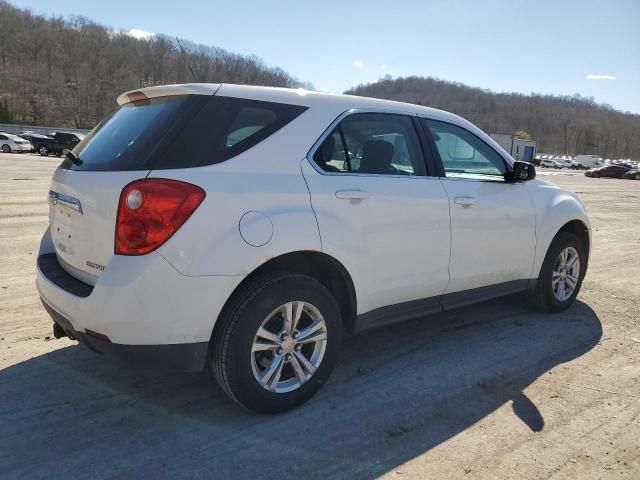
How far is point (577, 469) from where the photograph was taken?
2.67 metres

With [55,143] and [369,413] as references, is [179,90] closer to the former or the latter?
[369,413]

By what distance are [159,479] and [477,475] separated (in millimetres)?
1530

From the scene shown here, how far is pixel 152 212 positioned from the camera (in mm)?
2566

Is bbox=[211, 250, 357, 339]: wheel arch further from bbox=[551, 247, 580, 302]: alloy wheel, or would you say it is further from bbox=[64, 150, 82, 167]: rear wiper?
bbox=[551, 247, 580, 302]: alloy wheel

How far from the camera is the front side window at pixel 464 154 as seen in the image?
3.94 metres

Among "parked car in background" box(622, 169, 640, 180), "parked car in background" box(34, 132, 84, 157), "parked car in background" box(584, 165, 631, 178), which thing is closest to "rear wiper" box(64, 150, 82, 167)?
"parked car in background" box(34, 132, 84, 157)

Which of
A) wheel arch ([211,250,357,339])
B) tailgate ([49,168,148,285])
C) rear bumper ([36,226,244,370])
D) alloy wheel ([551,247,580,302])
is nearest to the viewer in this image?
rear bumper ([36,226,244,370])

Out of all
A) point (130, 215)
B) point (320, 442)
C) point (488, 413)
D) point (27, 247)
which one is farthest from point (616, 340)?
point (27, 247)

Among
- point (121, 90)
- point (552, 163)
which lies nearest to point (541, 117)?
point (552, 163)

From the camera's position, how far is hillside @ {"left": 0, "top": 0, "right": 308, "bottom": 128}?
84.9 m

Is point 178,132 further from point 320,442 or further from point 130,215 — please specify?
point 320,442

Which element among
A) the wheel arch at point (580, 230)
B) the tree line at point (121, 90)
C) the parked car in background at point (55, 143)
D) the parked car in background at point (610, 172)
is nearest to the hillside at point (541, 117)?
the tree line at point (121, 90)

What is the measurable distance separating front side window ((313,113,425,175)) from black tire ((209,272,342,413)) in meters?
0.76

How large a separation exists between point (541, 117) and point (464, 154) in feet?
614
